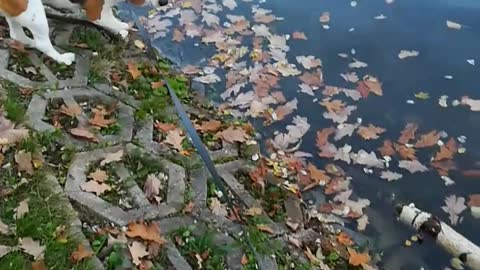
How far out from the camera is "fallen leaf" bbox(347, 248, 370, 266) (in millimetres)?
4039

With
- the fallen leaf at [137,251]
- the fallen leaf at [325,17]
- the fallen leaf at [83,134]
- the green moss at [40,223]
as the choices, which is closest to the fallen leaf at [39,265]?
the green moss at [40,223]

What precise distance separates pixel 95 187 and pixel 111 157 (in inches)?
11.6

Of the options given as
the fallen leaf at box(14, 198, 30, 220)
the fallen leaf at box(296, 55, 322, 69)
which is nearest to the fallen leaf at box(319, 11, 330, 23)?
the fallen leaf at box(296, 55, 322, 69)

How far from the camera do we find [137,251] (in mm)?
3420

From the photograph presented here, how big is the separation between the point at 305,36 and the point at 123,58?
1.69 metres

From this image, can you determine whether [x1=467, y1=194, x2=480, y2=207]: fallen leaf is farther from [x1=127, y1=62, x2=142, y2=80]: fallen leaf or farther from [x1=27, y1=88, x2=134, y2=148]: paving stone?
[x1=127, y1=62, x2=142, y2=80]: fallen leaf

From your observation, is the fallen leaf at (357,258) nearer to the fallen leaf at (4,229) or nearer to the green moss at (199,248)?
the green moss at (199,248)

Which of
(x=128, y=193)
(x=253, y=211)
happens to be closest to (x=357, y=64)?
(x=253, y=211)

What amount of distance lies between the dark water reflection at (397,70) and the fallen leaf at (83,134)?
4.81 ft

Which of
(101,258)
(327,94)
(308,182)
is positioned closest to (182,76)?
(327,94)

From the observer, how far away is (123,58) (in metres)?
5.29

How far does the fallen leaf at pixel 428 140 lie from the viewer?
5.02m

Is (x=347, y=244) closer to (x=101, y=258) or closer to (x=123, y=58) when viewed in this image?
(x=101, y=258)

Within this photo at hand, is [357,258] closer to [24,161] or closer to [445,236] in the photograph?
[445,236]
